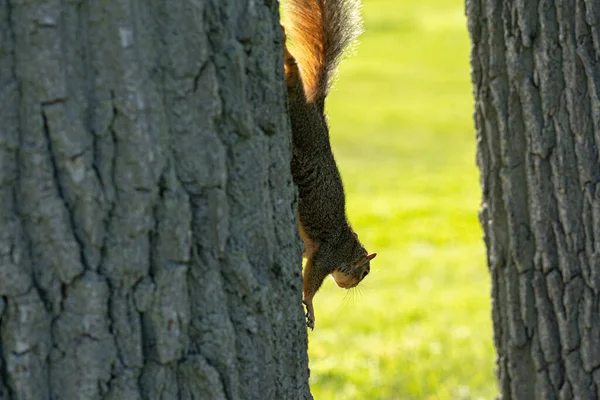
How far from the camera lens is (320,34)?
262cm

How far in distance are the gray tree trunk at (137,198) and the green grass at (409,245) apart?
1218 millimetres

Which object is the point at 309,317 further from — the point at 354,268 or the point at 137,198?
the point at 137,198

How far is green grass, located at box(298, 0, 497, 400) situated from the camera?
192 inches

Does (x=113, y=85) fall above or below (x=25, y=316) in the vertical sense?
above

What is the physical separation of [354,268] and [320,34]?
1145 mm

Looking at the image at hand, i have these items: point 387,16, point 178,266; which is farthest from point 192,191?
point 387,16

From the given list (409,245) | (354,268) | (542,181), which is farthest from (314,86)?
(409,245)

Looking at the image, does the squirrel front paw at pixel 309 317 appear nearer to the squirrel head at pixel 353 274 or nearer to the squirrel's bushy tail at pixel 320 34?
the squirrel head at pixel 353 274

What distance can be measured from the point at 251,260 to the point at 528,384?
1668mm

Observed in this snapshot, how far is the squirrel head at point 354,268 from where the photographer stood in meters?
3.45

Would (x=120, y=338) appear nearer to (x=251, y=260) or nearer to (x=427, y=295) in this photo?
(x=251, y=260)

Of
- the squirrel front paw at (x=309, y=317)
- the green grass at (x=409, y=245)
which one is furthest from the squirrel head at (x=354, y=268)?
the squirrel front paw at (x=309, y=317)

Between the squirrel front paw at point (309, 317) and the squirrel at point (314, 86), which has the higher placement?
the squirrel at point (314, 86)

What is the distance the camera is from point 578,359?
303 cm
